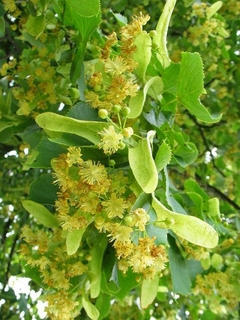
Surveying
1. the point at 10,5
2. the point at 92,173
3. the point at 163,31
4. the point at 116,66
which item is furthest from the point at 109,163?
the point at 10,5

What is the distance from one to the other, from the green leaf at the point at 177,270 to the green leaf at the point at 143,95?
0.91 feet

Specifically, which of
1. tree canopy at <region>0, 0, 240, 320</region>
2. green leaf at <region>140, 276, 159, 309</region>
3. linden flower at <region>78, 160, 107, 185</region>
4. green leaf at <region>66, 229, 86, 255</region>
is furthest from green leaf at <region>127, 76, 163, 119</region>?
green leaf at <region>140, 276, 159, 309</region>

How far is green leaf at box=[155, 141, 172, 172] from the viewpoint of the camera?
74 centimetres

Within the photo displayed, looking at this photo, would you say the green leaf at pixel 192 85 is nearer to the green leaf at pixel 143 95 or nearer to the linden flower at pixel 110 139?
the green leaf at pixel 143 95

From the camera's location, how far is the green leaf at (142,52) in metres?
0.81

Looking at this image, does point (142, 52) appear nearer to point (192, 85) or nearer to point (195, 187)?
point (192, 85)

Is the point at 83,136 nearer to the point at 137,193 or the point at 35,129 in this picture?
the point at 137,193

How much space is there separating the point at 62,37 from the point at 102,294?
56 cm

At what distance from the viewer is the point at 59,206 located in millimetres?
784

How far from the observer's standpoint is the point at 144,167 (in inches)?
27.3

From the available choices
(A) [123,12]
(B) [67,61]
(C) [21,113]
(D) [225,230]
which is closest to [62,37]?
(B) [67,61]

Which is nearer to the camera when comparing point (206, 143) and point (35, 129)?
point (35, 129)

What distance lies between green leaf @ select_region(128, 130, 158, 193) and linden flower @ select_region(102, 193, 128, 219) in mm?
55

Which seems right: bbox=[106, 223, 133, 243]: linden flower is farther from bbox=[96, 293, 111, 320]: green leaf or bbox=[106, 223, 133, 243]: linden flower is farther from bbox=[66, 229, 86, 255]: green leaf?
bbox=[96, 293, 111, 320]: green leaf
